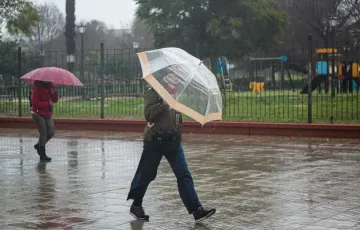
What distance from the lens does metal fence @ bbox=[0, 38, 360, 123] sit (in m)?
16.5

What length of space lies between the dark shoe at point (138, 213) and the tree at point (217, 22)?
38.3 meters

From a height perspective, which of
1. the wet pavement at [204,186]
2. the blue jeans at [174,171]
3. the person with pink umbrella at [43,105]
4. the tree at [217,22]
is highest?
the tree at [217,22]

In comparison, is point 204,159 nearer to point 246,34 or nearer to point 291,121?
point 291,121

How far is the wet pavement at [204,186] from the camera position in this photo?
6.67 meters

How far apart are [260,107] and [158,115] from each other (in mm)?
10153

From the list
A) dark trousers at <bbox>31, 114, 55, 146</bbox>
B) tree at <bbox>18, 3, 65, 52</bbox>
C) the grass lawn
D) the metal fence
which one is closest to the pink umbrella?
dark trousers at <bbox>31, 114, 55, 146</bbox>

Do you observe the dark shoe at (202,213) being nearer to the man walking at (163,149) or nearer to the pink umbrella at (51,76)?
the man walking at (163,149)

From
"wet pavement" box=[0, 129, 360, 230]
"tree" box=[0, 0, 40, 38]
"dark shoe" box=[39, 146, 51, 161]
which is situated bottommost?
"wet pavement" box=[0, 129, 360, 230]

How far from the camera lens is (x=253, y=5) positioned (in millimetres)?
46188

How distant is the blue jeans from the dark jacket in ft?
0.51

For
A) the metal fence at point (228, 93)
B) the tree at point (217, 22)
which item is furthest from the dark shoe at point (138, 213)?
the tree at point (217, 22)

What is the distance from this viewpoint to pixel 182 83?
20.6ft

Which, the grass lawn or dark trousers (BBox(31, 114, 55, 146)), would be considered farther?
the grass lawn

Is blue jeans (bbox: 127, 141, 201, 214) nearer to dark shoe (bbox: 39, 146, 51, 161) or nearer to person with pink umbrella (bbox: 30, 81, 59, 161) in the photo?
person with pink umbrella (bbox: 30, 81, 59, 161)
